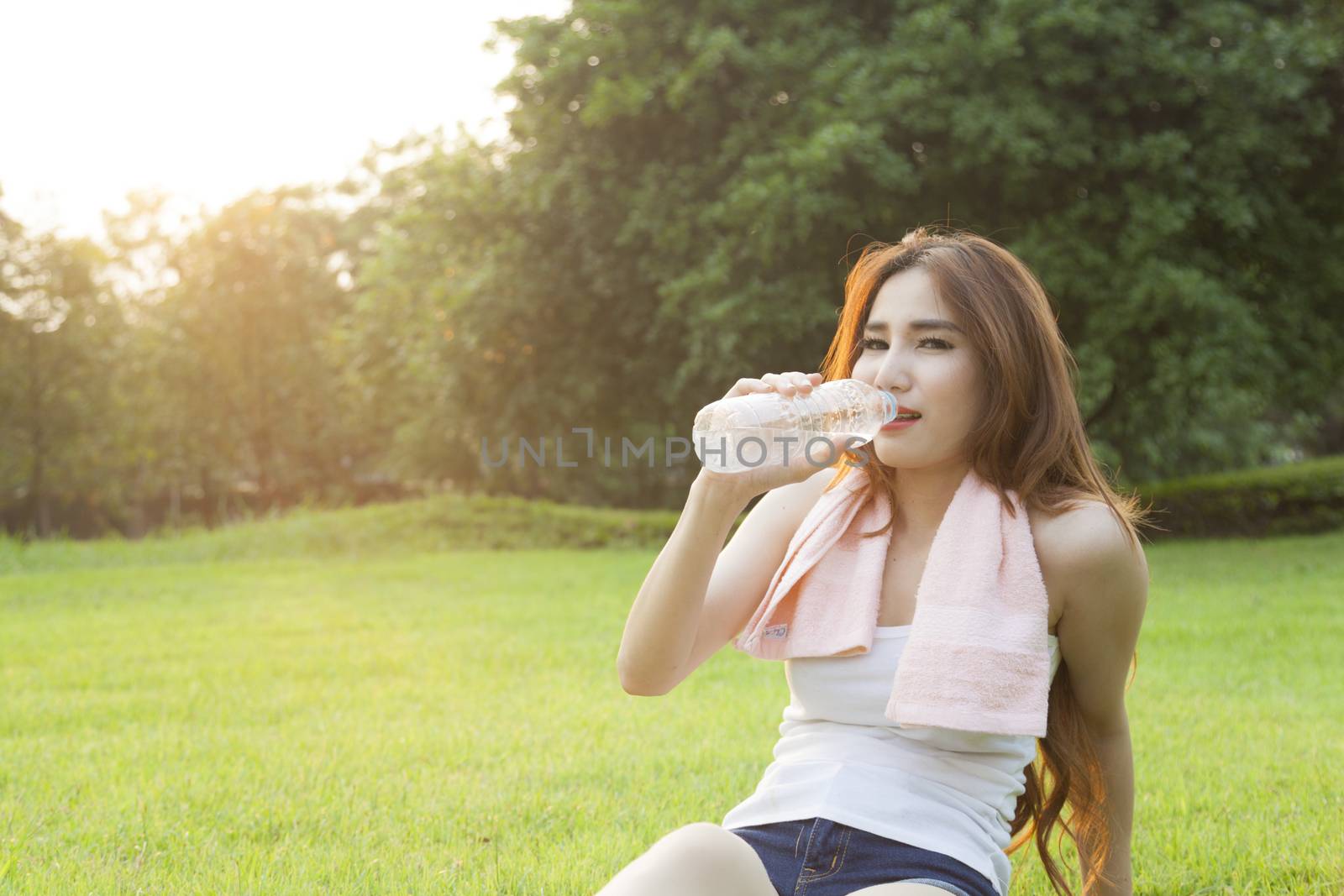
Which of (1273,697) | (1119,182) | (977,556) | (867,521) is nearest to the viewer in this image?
(977,556)

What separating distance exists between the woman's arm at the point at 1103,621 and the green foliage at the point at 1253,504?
13452mm

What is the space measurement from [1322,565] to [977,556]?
10.2 metres

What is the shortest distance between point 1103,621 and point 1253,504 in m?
14.6

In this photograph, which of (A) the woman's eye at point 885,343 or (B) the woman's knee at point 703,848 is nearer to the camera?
(B) the woman's knee at point 703,848

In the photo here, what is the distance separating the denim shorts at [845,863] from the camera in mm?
2105

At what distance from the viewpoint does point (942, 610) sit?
2244 mm

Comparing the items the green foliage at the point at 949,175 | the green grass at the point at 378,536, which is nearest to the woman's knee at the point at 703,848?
the green foliage at the point at 949,175

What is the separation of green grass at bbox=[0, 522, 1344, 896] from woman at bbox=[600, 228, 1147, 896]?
45.8 inches

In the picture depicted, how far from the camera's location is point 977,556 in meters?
2.27

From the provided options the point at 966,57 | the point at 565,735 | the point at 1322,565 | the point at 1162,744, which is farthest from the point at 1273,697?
the point at 966,57

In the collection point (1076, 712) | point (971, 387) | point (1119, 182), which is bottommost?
point (1076, 712)

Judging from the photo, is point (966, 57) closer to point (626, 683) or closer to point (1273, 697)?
point (1273, 697)

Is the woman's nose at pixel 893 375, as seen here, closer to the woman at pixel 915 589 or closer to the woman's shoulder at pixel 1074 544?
the woman at pixel 915 589

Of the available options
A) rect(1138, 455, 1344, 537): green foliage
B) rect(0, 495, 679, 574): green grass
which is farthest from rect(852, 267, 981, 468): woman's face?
rect(1138, 455, 1344, 537): green foliage
